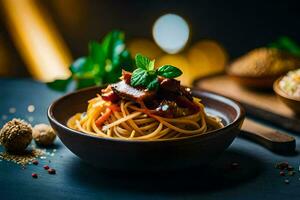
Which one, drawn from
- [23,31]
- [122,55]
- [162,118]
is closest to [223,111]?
[162,118]

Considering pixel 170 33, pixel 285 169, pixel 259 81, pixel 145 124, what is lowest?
pixel 170 33

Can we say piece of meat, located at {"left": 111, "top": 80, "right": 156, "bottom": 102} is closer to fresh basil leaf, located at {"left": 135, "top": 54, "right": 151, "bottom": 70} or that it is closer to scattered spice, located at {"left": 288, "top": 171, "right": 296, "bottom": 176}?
fresh basil leaf, located at {"left": 135, "top": 54, "right": 151, "bottom": 70}

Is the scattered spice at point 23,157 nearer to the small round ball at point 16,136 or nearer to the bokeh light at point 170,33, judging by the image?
the small round ball at point 16,136

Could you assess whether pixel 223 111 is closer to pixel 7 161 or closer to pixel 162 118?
pixel 162 118

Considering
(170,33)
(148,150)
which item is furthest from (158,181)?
(170,33)

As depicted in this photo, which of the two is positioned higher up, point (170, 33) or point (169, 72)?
point (169, 72)

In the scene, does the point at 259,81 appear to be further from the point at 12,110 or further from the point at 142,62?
the point at 12,110

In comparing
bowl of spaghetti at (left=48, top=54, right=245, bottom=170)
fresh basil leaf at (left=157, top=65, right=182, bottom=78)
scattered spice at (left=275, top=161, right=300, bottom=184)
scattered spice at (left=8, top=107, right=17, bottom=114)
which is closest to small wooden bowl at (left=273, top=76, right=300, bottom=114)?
bowl of spaghetti at (left=48, top=54, right=245, bottom=170)
